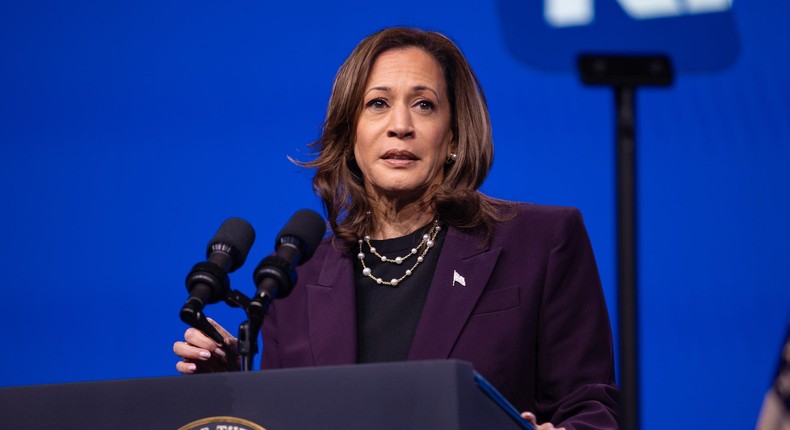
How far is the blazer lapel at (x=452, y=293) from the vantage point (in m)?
2.12

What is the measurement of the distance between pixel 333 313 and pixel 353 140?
478mm

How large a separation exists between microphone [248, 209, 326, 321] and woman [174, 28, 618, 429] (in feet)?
0.83

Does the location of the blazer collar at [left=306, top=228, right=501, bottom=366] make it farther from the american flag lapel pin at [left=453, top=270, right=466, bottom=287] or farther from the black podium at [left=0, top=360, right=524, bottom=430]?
the black podium at [left=0, top=360, right=524, bottom=430]

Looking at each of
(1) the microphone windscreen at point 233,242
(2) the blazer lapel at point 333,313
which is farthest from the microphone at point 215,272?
(2) the blazer lapel at point 333,313

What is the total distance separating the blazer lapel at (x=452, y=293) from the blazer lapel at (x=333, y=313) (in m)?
0.14

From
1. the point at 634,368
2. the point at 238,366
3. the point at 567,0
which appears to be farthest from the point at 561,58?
the point at 238,366

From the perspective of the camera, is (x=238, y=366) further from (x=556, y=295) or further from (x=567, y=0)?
(x=567, y=0)

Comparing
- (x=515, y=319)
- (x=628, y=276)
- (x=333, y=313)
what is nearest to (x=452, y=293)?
(x=515, y=319)

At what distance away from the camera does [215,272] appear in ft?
5.41

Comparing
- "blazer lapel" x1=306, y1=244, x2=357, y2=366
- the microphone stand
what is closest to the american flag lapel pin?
"blazer lapel" x1=306, y1=244, x2=357, y2=366

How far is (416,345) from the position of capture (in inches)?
84.1

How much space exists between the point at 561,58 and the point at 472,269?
900mm

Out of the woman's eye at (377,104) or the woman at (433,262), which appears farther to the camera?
the woman's eye at (377,104)

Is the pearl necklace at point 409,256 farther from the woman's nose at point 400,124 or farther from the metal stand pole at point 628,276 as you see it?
the metal stand pole at point 628,276
